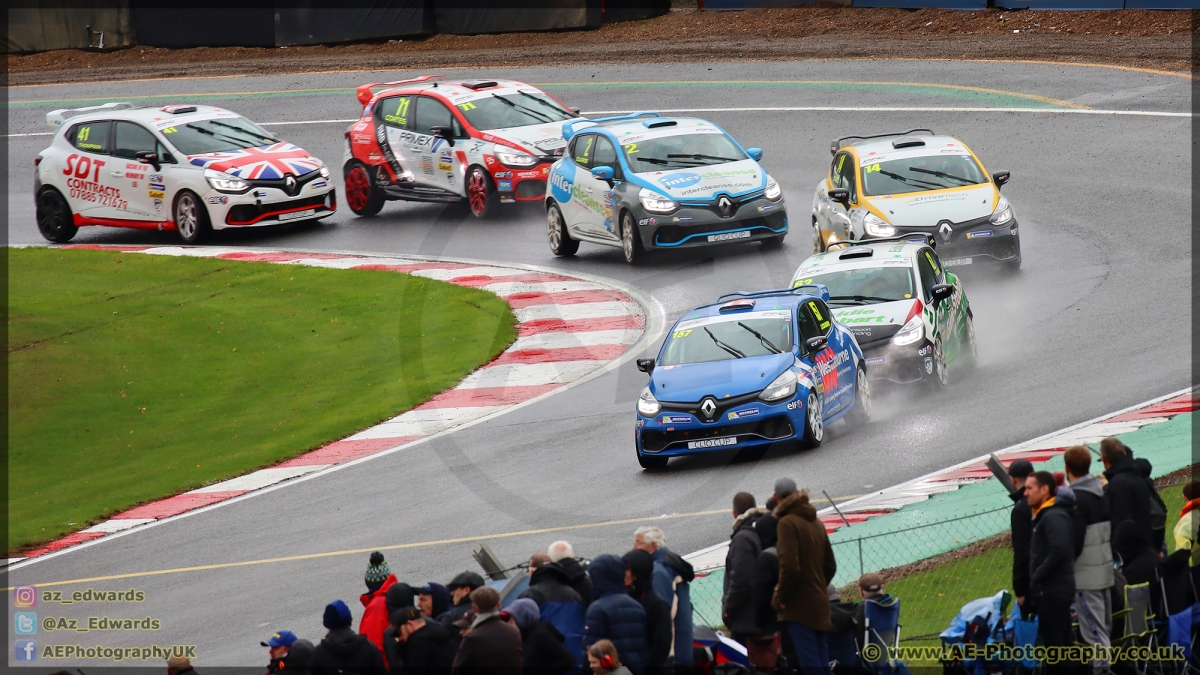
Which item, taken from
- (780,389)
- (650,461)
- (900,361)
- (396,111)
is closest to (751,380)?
(780,389)

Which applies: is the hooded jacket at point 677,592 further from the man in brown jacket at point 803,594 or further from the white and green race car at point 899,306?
the white and green race car at point 899,306

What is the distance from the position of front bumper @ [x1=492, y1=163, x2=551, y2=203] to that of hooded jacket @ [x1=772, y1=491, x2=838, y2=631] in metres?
14.8

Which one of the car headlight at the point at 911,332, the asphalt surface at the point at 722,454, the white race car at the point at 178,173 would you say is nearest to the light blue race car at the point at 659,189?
the asphalt surface at the point at 722,454

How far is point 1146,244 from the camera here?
1927 cm

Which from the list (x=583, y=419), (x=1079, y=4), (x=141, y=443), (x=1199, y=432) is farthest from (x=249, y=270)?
(x=1079, y=4)

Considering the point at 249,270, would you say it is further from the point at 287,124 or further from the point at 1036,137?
the point at 1036,137

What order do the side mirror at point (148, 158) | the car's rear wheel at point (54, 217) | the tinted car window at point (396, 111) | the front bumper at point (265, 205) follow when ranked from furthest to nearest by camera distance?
the car's rear wheel at point (54, 217) < the tinted car window at point (396, 111) < the side mirror at point (148, 158) < the front bumper at point (265, 205)

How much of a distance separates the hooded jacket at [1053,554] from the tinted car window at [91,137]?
19.4 m

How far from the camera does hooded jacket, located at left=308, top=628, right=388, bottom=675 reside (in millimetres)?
7727

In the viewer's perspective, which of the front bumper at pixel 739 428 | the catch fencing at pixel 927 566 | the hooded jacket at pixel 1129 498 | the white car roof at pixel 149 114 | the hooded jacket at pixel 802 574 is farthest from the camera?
the white car roof at pixel 149 114

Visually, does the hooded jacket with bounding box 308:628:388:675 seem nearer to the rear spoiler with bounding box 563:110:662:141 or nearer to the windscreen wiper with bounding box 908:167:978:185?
the windscreen wiper with bounding box 908:167:978:185

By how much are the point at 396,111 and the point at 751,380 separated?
12471mm

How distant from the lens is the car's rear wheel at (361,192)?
2434 cm

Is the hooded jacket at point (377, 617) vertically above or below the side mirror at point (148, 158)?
above
